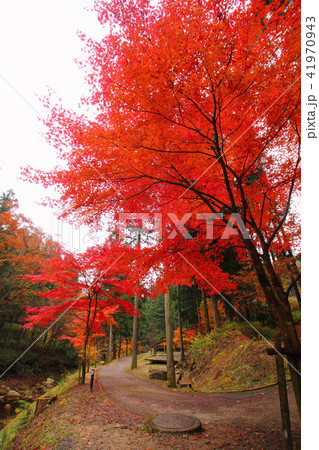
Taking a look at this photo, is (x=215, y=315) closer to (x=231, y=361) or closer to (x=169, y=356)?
(x=231, y=361)

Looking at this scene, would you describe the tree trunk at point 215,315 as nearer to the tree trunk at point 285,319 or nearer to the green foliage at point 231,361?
the green foliage at point 231,361

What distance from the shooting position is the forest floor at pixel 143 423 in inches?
148

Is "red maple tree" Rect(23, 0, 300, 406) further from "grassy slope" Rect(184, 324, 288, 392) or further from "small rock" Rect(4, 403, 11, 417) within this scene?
"small rock" Rect(4, 403, 11, 417)

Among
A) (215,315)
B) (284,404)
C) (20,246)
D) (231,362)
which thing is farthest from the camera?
(215,315)

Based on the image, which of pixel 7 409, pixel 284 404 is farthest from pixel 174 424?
pixel 7 409

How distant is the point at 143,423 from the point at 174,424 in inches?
35.7

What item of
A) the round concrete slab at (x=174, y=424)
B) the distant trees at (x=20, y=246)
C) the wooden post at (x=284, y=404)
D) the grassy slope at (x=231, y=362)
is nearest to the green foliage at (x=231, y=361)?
the grassy slope at (x=231, y=362)

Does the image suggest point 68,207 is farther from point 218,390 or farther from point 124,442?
point 218,390

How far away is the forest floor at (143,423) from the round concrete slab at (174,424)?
0.11 meters

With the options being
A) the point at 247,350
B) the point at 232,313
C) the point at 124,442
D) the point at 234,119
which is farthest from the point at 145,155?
the point at 232,313

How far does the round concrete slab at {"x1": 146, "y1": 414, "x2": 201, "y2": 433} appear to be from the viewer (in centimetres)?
411

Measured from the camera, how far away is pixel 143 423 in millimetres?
4816

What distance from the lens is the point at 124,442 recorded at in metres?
3.88

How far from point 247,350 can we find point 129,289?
245 inches
